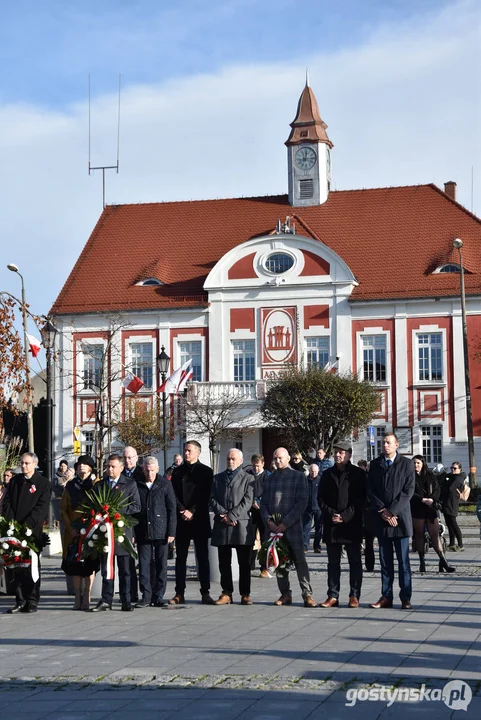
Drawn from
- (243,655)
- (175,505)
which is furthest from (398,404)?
(243,655)

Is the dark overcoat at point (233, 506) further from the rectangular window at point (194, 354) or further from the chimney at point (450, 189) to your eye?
the chimney at point (450, 189)

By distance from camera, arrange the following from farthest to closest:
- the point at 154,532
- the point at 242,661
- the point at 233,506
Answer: the point at 233,506
the point at 154,532
the point at 242,661

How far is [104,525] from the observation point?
13758 millimetres

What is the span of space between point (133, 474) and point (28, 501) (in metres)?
1.35

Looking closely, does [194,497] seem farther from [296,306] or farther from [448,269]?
[448,269]

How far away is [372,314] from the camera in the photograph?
172ft

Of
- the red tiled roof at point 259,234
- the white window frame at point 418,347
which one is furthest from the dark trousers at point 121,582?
the red tiled roof at point 259,234

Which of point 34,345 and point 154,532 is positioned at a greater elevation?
point 34,345

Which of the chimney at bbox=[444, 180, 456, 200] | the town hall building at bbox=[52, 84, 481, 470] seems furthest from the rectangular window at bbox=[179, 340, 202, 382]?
the chimney at bbox=[444, 180, 456, 200]

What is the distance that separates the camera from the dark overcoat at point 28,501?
47.1 feet

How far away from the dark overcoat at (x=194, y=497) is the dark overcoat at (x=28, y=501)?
5.37 feet

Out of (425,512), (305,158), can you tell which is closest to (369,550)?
(425,512)

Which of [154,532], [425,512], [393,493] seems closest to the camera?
[393,493]

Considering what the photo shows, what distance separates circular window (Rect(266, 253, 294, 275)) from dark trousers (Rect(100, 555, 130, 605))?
130 ft
